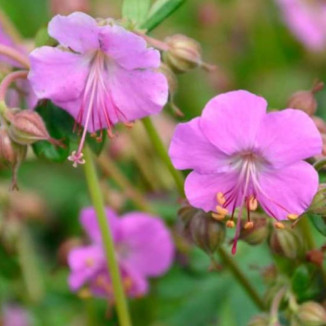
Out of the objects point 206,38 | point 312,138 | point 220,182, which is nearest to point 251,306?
point 220,182

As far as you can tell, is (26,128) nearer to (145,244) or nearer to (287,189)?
(287,189)

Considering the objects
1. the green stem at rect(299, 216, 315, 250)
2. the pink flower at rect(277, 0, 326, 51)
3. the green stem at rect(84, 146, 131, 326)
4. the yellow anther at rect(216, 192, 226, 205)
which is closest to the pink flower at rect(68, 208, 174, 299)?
the green stem at rect(84, 146, 131, 326)

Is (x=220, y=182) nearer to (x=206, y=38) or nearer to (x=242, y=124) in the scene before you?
(x=242, y=124)

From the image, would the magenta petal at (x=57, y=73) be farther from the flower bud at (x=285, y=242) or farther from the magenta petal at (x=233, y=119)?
the flower bud at (x=285, y=242)

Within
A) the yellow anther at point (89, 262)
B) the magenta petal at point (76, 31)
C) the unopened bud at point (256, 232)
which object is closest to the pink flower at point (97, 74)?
the magenta petal at point (76, 31)

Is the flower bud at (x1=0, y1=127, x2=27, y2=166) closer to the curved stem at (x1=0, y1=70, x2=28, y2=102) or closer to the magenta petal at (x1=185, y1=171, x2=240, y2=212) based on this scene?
the curved stem at (x1=0, y1=70, x2=28, y2=102)

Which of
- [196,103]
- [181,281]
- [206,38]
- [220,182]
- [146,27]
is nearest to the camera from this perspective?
[220,182]

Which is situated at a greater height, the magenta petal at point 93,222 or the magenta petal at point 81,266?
the magenta petal at point 93,222
